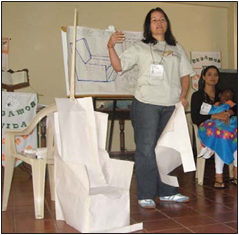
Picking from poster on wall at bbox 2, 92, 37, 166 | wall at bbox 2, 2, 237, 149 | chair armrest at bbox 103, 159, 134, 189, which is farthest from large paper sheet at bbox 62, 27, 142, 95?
chair armrest at bbox 103, 159, 134, 189

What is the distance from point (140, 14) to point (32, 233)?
136 inches

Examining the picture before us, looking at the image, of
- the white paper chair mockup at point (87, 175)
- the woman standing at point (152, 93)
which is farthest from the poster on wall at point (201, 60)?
the white paper chair mockup at point (87, 175)

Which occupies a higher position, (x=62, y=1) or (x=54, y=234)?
(x=62, y=1)

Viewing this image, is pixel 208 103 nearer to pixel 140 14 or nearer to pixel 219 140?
pixel 219 140

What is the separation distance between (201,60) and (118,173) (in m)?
3.37

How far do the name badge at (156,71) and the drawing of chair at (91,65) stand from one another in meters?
1.34

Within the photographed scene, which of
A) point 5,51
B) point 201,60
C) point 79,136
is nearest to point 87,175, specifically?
point 79,136

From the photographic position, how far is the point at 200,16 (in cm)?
464

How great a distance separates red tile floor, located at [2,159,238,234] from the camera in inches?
63.4

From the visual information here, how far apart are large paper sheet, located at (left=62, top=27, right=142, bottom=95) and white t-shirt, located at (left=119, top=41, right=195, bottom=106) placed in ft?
3.89

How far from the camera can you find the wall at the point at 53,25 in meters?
3.94

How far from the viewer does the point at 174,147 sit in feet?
6.22

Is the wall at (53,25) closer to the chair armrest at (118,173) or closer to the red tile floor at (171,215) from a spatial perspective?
the red tile floor at (171,215)

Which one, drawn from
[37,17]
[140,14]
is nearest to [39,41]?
[37,17]
